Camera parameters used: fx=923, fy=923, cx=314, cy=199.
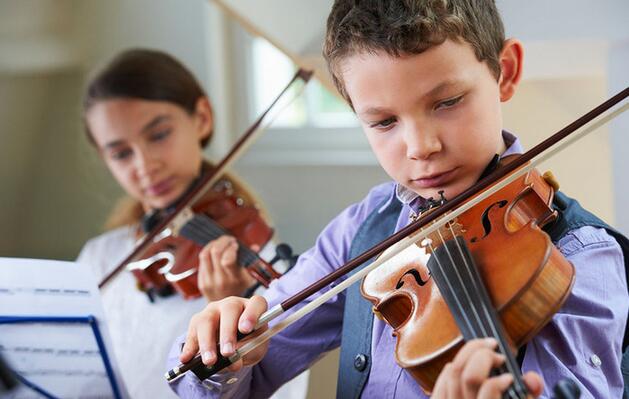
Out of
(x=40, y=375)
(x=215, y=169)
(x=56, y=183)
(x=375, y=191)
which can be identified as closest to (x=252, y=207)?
(x=215, y=169)

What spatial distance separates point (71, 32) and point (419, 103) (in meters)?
1.72

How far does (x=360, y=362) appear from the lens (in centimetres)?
84

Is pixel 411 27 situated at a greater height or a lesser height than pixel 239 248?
greater

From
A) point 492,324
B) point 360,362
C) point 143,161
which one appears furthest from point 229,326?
point 143,161

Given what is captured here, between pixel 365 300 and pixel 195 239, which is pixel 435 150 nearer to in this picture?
pixel 365 300

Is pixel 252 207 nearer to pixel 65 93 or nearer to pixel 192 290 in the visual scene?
pixel 192 290

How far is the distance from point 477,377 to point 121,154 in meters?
0.98

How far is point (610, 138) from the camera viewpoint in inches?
36.1

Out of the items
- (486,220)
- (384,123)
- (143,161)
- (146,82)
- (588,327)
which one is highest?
(146,82)

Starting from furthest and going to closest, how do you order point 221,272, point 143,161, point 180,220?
point 143,161
point 180,220
point 221,272

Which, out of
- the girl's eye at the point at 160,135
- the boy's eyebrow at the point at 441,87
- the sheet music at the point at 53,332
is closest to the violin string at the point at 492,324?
the boy's eyebrow at the point at 441,87

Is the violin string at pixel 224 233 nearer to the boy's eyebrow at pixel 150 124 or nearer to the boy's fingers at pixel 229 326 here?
the boy's eyebrow at pixel 150 124

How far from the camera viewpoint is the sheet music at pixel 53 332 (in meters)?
0.83

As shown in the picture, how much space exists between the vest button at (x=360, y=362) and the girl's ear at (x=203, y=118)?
28.0 inches
